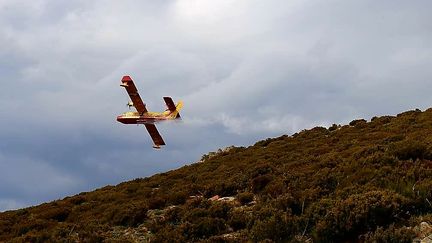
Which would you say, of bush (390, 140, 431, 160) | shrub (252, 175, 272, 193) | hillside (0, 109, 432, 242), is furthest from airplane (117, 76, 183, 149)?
bush (390, 140, 431, 160)

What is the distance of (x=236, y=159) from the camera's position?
29.3 meters

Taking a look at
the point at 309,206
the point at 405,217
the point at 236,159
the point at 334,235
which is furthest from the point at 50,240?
the point at 236,159

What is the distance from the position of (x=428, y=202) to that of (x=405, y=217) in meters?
0.62

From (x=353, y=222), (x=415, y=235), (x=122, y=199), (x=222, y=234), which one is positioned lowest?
(x=415, y=235)

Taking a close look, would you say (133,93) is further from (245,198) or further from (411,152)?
(411,152)

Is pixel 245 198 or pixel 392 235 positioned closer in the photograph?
pixel 392 235

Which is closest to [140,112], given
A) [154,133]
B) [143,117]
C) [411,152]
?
[143,117]

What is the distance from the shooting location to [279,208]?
12.5m

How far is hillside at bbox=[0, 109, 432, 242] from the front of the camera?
32.7 ft

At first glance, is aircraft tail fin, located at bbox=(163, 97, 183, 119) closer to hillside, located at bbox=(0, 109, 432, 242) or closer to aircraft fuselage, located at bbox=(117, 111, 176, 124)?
aircraft fuselage, located at bbox=(117, 111, 176, 124)

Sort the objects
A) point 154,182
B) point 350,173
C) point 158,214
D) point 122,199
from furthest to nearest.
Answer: point 154,182 → point 122,199 → point 158,214 → point 350,173

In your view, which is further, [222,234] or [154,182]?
[154,182]

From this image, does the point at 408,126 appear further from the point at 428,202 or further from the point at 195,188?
the point at 428,202

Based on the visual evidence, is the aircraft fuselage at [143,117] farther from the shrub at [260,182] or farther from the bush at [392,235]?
the bush at [392,235]
